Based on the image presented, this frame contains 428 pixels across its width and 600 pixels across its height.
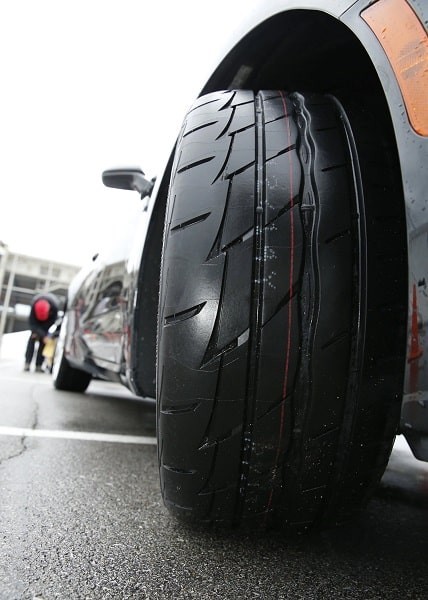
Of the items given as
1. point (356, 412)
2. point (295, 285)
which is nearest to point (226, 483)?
point (356, 412)

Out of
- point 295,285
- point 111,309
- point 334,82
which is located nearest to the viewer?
point 295,285

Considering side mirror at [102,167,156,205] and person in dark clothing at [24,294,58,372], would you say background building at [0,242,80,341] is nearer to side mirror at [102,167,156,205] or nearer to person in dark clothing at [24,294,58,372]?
person in dark clothing at [24,294,58,372]

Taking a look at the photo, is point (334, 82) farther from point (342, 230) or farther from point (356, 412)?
point (356, 412)

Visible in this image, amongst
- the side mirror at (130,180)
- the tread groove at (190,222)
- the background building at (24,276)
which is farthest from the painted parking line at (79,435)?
the background building at (24,276)

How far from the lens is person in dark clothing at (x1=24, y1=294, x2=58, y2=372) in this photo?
629cm

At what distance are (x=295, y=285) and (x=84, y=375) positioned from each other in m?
3.09

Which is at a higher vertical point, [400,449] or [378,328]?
[378,328]

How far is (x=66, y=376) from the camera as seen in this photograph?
3617 millimetres

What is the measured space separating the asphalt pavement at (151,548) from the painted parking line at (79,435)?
0.35 meters

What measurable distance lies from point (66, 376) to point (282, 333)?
3058 millimetres

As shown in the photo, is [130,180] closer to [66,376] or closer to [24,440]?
[24,440]

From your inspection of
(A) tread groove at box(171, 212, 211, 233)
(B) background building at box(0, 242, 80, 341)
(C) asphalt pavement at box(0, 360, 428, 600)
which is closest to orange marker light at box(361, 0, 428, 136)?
(A) tread groove at box(171, 212, 211, 233)

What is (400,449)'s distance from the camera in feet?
8.41

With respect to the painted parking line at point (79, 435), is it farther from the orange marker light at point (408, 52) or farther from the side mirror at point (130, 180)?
the orange marker light at point (408, 52)
